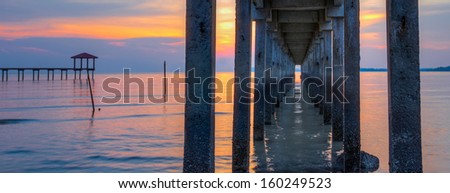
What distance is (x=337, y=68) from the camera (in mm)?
7949

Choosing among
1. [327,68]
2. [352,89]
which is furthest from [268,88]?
[352,89]

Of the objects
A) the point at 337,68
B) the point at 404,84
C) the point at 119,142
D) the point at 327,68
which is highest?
the point at 327,68

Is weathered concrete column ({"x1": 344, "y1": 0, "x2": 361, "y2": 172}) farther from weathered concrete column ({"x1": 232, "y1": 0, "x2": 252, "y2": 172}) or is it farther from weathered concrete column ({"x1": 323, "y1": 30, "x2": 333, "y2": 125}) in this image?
weathered concrete column ({"x1": 323, "y1": 30, "x2": 333, "y2": 125})

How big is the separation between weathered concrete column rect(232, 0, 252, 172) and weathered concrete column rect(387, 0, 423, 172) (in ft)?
9.13

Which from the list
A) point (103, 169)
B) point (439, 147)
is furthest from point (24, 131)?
point (439, 147)

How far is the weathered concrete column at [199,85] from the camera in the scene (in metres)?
3.11

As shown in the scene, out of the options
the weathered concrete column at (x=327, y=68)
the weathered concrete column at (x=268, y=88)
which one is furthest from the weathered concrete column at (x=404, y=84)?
the weathered concrete column at (x=327, y=68)

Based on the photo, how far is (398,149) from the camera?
111 inches

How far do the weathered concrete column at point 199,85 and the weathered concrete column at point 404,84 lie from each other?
4.26 feet

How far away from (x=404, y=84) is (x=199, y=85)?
148cm

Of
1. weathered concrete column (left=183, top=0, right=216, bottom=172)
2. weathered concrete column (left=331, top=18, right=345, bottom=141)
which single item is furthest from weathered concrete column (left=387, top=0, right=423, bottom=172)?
weathered concrete column (left=331, top=18, right=345, bottom=141)

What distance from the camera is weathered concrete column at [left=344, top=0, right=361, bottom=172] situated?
5352 mm

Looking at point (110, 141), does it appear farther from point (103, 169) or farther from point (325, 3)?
point (325, 3)

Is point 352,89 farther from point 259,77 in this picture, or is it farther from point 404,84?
point 404,84
